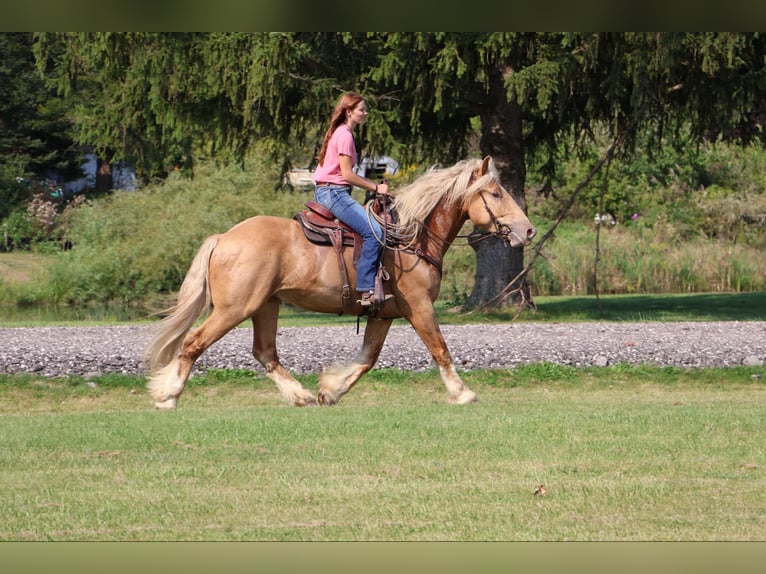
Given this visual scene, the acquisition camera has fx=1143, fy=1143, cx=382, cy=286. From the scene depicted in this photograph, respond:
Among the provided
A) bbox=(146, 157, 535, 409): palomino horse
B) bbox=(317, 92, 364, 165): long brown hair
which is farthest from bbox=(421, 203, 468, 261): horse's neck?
bbox=(317, 92, 364, 165): long brown hair

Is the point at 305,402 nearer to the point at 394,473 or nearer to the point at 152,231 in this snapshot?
the point at 394,473

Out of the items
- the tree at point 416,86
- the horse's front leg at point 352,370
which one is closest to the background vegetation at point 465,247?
the tree at point 416,86

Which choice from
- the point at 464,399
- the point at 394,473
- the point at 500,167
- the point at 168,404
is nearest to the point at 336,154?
the point at 464,399

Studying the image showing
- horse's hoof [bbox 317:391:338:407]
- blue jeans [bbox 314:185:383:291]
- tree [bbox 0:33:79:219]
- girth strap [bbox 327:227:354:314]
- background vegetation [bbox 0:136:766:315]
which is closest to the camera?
blue jeans [bbox 314:185:383:291]

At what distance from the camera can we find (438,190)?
36.9ft

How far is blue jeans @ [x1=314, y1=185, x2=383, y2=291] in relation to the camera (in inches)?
425

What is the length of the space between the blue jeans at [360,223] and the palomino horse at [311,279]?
21 centimetres

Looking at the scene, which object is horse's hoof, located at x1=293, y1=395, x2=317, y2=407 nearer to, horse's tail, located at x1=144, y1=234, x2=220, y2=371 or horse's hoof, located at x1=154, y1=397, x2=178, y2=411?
horse's hoof, located at x1=154, y1=397, x2=178, y2=411

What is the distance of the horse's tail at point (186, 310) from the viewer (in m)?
10.8

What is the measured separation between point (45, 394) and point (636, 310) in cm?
1512

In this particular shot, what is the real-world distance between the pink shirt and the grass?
2.22 metres

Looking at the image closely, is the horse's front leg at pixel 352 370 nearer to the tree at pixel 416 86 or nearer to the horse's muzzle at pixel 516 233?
the horse's muzzle at pixel 516 233

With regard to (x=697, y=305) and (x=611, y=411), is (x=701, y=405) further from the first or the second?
(x=697, y=305)

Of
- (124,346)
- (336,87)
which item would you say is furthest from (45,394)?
(336,87)
